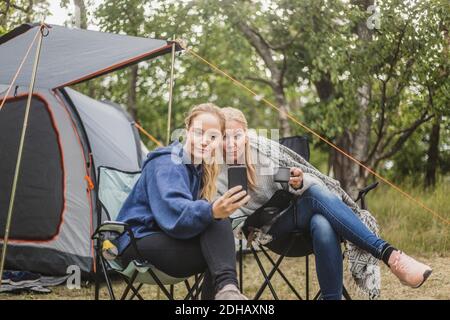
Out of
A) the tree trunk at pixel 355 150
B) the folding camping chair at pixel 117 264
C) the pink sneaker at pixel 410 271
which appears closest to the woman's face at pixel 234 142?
the folding camping chair at pixel 117 264

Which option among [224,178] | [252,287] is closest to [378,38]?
[252,287]

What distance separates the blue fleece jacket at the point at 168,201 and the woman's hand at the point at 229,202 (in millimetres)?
30

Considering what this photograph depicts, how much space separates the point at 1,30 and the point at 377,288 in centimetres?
300

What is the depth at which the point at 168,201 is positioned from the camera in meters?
2.24

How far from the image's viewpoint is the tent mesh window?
164 inches

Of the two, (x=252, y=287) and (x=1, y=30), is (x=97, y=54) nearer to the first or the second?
(x=1, y=30)

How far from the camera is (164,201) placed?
7.45 feet

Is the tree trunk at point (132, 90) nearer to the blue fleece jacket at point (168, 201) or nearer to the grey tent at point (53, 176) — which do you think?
the grey tent at point (53, 176)

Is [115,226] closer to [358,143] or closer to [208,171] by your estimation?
[208,171]

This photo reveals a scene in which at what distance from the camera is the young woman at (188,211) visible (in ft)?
7.07

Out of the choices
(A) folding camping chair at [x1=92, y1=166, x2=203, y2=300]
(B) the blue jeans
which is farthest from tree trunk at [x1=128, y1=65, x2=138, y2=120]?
(B) the blue jeans

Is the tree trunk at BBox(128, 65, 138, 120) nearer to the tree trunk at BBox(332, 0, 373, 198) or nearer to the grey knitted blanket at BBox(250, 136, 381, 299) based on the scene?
the tree trunk at BBox(332, 0, 373, 198)

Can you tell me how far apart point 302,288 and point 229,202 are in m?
2.00
